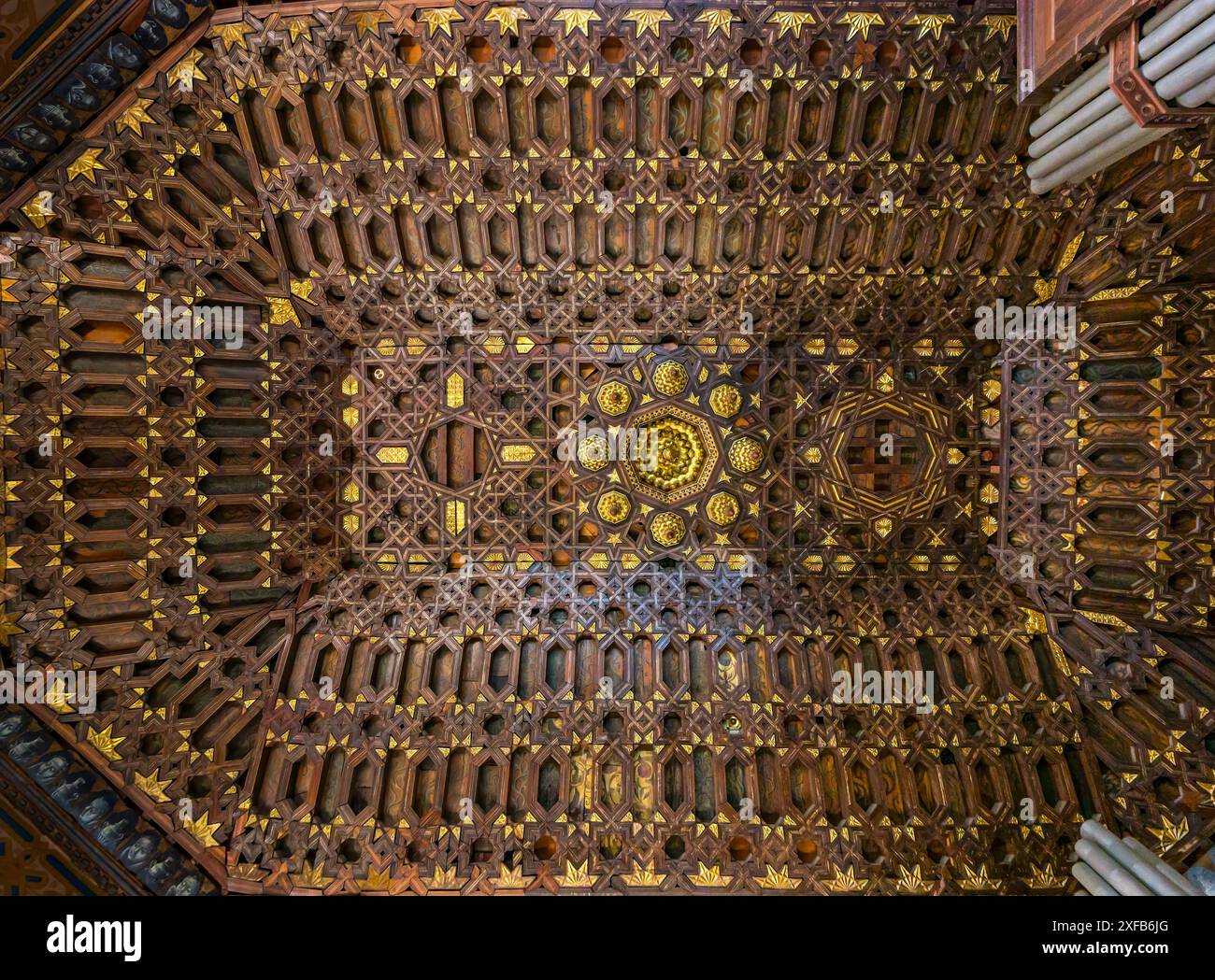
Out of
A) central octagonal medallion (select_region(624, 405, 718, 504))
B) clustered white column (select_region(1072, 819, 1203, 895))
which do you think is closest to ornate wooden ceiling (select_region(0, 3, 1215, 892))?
central octagonal medallion (select_region(624, 405, 718, 504))

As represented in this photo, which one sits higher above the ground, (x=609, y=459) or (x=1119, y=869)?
(x=609, y=459)

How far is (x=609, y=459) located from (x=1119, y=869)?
856 cm

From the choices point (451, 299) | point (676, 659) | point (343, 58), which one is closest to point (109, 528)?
point (451, 299)

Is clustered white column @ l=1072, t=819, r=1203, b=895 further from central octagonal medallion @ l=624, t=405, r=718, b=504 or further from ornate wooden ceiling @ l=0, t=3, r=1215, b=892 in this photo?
central octagonal medallion @ l=624, t=405, r=718, b=504

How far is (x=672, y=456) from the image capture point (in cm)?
1020

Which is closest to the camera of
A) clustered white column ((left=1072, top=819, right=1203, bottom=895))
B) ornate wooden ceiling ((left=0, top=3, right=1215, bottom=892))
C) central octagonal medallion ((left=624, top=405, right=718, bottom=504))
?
clustered white column ((left=1072, top=819, right=1203, bottom=895))

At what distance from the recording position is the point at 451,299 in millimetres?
9750

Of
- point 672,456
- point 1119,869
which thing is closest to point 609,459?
point 672,456

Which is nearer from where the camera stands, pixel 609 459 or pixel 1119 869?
pixel 1119 869

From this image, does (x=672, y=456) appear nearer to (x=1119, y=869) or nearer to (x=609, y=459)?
(x=609, y=459)

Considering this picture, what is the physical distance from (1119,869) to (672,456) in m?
7.88

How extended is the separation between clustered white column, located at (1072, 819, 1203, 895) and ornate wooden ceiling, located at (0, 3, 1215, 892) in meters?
0.64

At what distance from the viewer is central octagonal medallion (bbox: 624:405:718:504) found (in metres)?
10.2

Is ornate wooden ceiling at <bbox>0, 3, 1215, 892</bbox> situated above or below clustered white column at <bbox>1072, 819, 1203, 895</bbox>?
above
